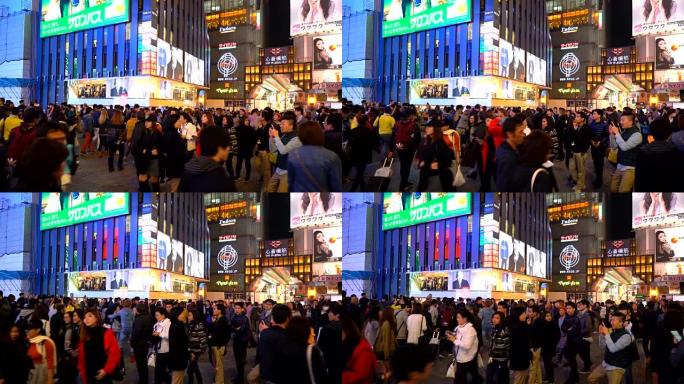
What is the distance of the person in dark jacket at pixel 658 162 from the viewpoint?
34.8 feet

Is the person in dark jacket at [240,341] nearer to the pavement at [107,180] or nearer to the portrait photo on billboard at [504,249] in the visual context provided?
the pavement at [107,180]

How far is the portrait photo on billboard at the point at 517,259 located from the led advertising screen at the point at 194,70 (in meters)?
17.9

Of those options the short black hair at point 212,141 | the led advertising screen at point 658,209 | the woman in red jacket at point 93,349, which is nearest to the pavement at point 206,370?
the woman in red jacket at point 93,349

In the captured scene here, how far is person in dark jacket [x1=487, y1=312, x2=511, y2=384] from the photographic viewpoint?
39.8 ft

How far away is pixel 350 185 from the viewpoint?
20.3 m

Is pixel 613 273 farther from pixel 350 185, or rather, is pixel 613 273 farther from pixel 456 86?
pixel 350 185

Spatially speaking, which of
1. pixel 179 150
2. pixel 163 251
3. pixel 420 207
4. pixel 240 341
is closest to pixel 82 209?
pixel 163 251

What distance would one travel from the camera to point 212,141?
819cm

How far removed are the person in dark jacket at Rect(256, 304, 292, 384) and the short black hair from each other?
131 centimetres

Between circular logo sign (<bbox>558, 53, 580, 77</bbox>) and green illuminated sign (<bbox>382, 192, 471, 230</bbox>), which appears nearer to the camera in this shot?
green illuminated sign (<bbox>382, 192, 471, 230</bbox>)

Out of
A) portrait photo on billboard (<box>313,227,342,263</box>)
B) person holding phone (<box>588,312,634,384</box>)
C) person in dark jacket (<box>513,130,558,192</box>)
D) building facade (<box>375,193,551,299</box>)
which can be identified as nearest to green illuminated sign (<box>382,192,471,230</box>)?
building facade (<box>375,193,551,299</box>)

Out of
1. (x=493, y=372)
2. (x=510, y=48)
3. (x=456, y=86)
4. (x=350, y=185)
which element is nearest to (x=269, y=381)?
(x=493, y=372)

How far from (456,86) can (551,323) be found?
36.9 m

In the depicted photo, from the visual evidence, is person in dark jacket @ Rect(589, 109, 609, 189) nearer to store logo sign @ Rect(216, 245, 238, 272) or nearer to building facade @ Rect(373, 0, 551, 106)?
building facade @ Rect(373, 0, 551, 106)
